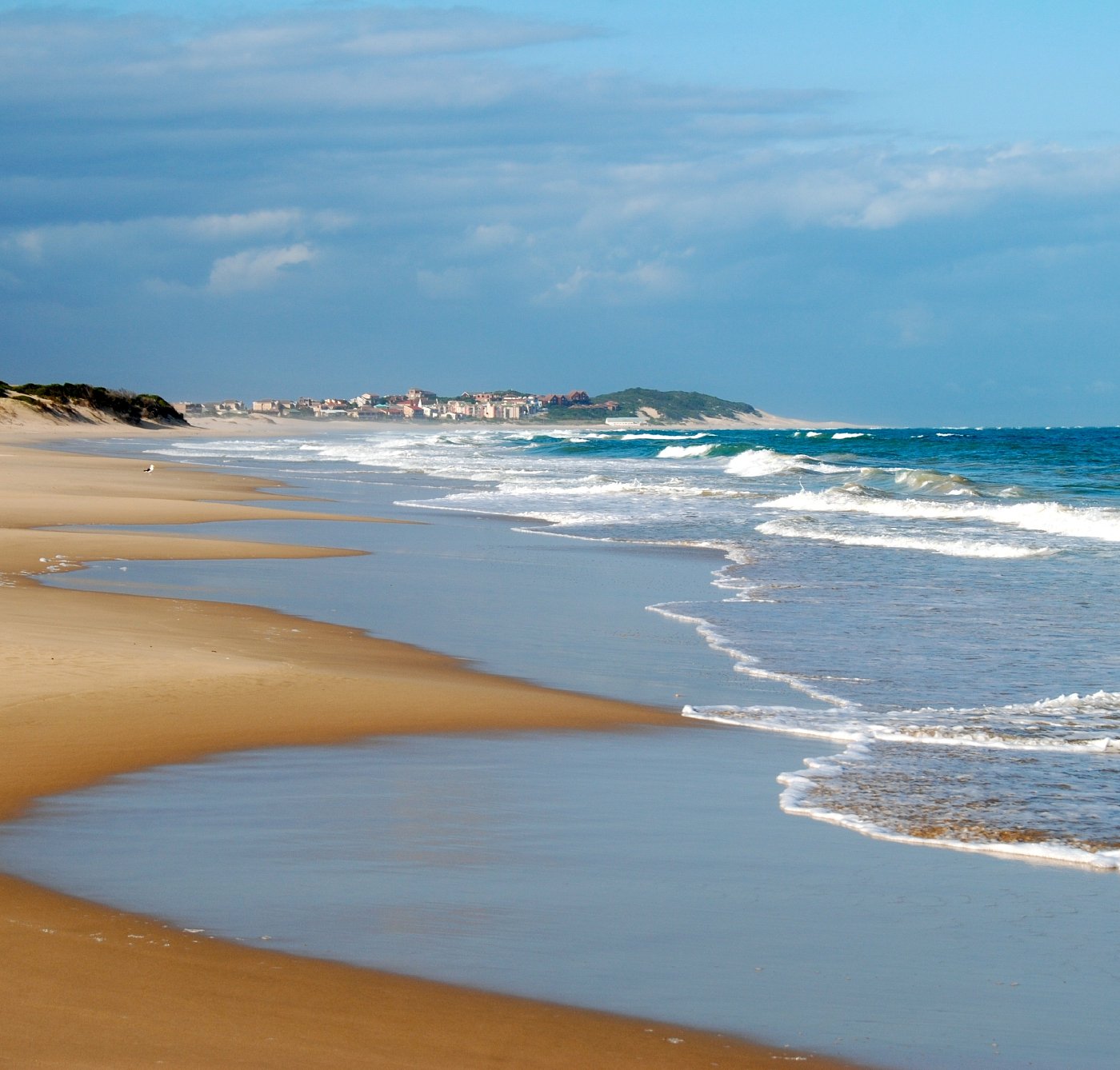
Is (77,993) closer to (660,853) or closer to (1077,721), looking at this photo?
(660,853)

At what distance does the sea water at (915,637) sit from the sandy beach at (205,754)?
1.58m

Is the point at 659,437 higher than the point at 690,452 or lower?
higher

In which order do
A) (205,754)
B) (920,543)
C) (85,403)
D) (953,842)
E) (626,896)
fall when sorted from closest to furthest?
1. (626,896)
2. (953,842)
3. (205,754)
4. (920,543)
5. (85,403)

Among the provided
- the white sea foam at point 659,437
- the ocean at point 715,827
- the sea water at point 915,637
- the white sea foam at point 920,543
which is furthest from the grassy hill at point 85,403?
the ocean at point 715,827

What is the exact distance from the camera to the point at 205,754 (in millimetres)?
6191

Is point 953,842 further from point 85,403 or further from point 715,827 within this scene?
point 85,403

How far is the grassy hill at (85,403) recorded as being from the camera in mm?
85250

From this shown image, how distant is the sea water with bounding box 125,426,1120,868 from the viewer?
589 centimetres

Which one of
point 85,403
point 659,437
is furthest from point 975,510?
point 659,437

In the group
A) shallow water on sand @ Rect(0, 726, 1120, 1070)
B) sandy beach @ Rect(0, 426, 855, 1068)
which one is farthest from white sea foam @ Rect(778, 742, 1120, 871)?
sandy beach @ Rect(0, 426, 855, 1068)

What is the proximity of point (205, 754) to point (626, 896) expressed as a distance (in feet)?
8.63

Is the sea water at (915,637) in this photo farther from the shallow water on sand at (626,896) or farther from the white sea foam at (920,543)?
the shallow water on sand at (626,896)

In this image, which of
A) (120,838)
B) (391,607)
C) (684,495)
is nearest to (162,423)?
(684,495)

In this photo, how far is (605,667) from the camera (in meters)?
9.27
